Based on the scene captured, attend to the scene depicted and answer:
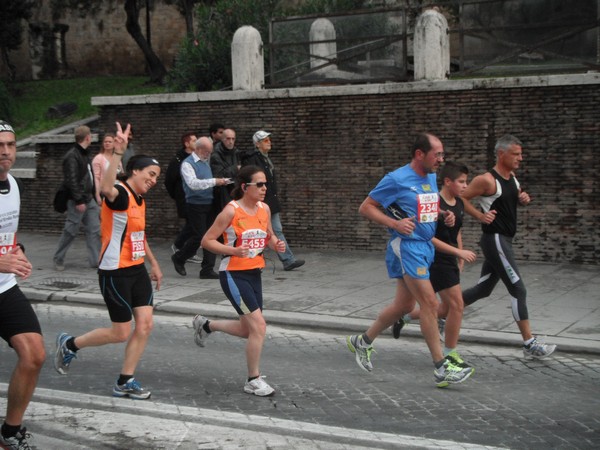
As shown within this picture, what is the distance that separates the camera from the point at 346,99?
14867 millimetres

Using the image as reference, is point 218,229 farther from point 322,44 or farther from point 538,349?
point 322,44

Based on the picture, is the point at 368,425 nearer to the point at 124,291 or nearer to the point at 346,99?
the point at 124,291

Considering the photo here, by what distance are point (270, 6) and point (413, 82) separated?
24.6 feet

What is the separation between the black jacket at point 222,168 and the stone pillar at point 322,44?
3.15 m

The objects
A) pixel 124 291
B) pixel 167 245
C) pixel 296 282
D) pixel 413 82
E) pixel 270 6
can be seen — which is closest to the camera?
pixel 124 291

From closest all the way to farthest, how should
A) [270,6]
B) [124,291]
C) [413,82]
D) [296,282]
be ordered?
[124,291]
[296,282]
[413,82]
[270,6]

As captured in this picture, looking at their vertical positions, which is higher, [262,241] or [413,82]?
[413,82]

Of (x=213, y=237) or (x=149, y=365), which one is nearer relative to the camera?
(x=213, y=237)

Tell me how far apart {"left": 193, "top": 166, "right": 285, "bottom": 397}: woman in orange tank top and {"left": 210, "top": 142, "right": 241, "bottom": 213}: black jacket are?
5697 mm

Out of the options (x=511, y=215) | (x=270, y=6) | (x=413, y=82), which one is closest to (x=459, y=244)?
(x=511, y=215)

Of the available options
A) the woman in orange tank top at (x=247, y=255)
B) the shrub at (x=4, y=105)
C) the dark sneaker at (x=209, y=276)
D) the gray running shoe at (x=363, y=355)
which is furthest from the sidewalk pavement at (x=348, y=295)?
the shrub at (x=4, y=105)

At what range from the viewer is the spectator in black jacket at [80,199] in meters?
13.4

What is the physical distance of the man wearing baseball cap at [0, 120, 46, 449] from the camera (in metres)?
5.82

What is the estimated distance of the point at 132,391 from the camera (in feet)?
23.6
